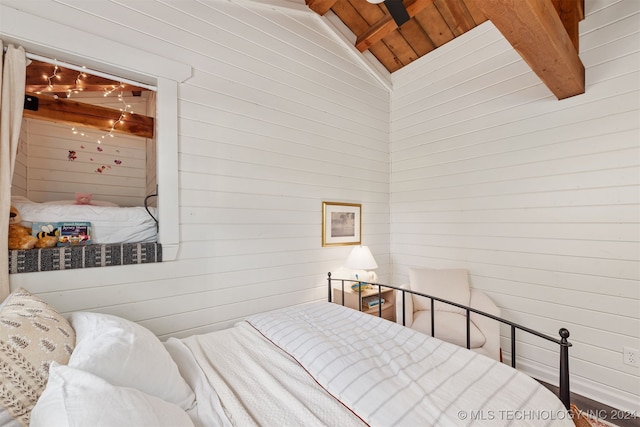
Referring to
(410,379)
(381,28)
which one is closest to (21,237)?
(410,379)

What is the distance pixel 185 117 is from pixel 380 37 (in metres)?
2.24

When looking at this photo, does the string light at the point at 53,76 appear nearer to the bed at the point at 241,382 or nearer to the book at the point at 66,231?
the book at the point at 66,231

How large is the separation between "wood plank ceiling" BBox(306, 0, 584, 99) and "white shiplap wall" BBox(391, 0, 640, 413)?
18cm

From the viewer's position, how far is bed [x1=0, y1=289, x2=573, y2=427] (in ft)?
2.59

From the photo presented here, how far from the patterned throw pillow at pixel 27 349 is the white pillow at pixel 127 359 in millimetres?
75

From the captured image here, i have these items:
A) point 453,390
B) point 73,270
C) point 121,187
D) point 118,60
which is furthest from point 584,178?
point 121,187

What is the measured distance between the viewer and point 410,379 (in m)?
→ 1.15

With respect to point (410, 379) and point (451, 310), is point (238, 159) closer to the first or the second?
point (410, 379)

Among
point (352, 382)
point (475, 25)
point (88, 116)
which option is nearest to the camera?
point (352, 382)

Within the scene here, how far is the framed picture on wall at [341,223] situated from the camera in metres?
2.90

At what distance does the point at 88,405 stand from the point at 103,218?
142cm

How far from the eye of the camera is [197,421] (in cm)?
102

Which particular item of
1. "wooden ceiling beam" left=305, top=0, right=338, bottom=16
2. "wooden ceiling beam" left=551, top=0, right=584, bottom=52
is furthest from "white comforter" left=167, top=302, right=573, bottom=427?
"wooden ceiling beam" left=305, top=0, right=338, bottom=16

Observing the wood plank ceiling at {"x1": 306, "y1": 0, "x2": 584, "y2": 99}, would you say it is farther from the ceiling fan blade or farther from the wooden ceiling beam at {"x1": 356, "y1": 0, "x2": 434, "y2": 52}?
the ceiling fan blade
